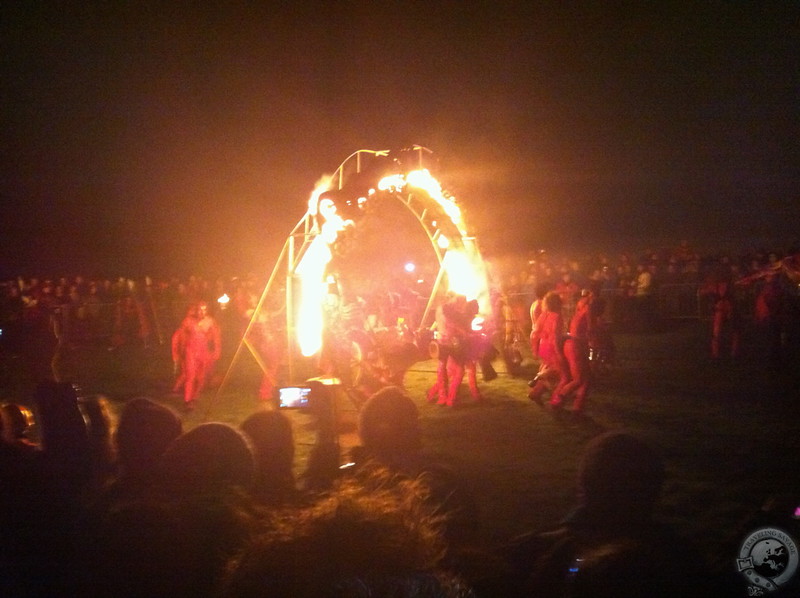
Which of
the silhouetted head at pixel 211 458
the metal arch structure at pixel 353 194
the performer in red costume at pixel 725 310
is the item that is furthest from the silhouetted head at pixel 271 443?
the performer in red costume at pixel 725 310

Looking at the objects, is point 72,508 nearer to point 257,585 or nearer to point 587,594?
point 257,585

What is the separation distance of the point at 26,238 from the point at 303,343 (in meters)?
24.4

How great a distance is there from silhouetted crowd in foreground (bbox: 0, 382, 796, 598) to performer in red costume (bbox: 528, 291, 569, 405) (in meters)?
5.61

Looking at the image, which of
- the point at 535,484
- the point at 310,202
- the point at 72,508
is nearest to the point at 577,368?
the point at 535,484

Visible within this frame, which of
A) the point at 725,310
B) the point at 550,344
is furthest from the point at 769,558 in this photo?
the point at 725,310

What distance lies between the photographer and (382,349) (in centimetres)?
1071

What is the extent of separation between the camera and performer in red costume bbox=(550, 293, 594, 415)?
8.84 metres

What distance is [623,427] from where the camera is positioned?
27.0ft

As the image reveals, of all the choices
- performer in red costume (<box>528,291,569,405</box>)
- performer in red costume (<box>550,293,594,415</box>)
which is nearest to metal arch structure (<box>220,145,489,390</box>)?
performer in red costume (<box>528,291,569,405</box>)

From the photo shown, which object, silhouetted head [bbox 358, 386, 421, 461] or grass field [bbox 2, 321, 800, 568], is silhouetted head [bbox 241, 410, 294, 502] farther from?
grass field [bbox 2, 321, 800, 568]

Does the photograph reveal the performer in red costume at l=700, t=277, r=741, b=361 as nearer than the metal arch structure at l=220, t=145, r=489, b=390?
No

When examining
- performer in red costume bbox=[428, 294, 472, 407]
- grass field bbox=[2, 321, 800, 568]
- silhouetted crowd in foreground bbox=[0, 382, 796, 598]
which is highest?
performer in red costume bbox=[428, 294, 472, 407]

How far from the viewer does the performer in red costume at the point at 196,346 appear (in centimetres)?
1041

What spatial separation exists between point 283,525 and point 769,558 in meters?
2.06
